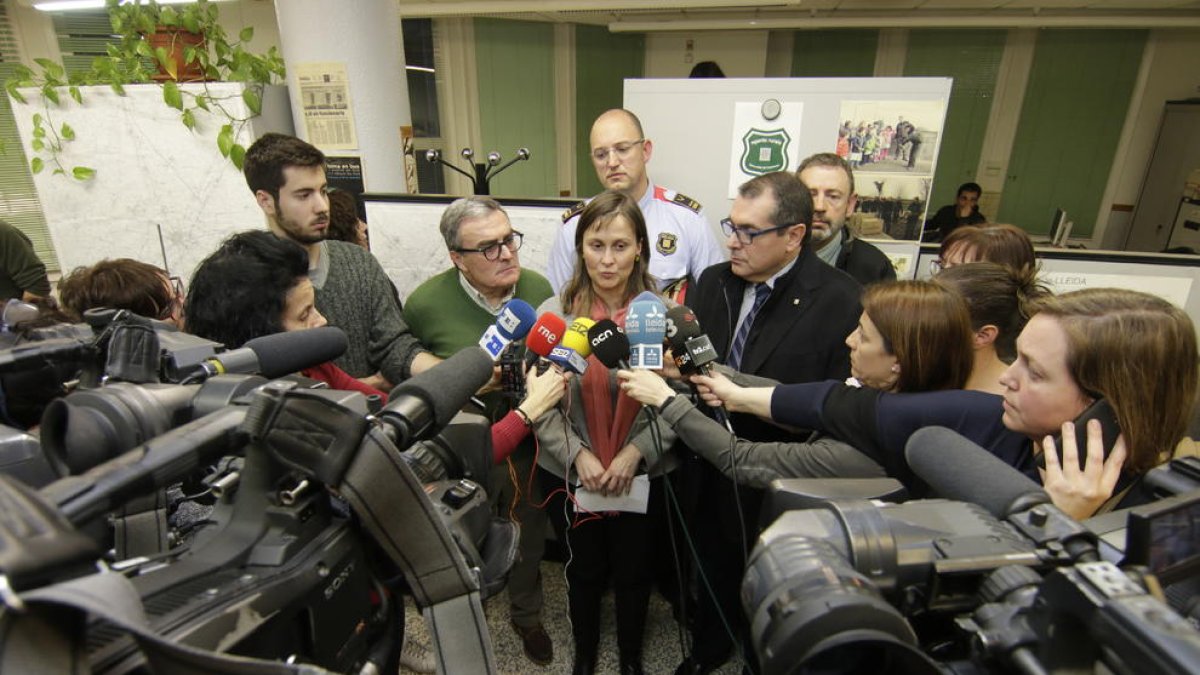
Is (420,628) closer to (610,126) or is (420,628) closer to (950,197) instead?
(610,126)

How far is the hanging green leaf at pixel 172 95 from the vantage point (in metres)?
2.71

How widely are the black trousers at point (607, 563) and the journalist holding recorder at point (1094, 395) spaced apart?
843 millimetres

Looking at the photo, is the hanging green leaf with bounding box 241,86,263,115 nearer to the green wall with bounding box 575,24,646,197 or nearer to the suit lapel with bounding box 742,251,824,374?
the suit lapel with bounding box 742,251,824,374

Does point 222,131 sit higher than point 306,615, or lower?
higher

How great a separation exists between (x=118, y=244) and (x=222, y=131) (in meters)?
0.99

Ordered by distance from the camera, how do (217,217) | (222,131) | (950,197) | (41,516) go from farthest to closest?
(950,197), (217,217), (222,131), (41,516)

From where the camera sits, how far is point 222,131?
276 cm

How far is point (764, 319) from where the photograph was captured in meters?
1.64

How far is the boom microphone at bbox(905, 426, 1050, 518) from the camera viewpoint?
644mm

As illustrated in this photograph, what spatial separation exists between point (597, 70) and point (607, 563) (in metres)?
5.54

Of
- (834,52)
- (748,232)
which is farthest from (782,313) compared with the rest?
(834,52)

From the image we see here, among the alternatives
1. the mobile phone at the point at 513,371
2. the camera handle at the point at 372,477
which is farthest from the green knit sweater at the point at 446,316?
the camera handle at the point at 372,477

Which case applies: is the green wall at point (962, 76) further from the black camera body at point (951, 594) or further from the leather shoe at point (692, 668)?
the black camera body at point (951, 594)

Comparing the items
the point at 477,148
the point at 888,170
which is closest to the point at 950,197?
the point at 888,170
